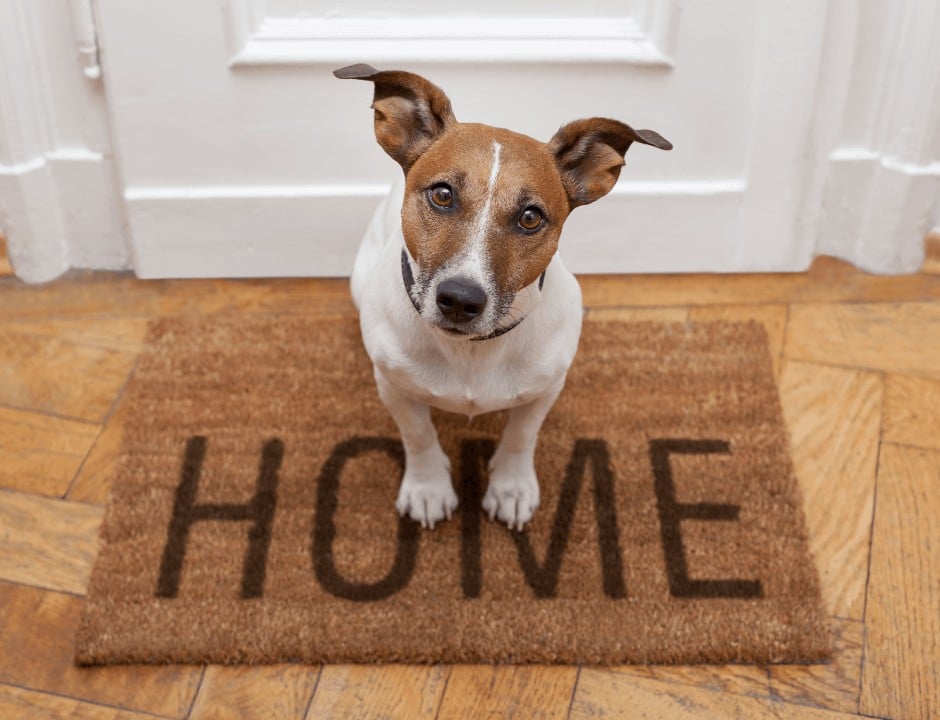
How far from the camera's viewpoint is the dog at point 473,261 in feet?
4.53

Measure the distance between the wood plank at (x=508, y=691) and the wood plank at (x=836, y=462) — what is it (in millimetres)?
474

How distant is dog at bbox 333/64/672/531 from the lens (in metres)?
1.38

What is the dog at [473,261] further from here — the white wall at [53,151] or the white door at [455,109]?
the white wall at [53,151]

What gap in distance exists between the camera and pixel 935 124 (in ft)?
7.13

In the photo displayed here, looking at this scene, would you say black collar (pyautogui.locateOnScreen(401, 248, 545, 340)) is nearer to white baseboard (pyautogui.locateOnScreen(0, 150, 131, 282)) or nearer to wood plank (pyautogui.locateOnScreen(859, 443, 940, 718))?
wood plank (pyautogui.locateOnScreen(859, 443, 940, 718))

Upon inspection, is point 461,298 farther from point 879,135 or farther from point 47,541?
point 879,135

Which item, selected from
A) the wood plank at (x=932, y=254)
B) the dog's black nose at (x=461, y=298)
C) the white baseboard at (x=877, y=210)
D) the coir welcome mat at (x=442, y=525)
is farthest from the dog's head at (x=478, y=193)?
the wood plank at (x=932, y=254)

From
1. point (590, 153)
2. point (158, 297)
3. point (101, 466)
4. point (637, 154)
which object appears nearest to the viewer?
point (590, 153)

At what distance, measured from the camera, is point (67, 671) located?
1.65 metres

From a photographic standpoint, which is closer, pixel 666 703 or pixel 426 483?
pixel 666 703

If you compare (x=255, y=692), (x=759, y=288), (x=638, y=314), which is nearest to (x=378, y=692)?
(x=255, y=692)

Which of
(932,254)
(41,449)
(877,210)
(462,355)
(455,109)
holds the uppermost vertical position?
(455,109)

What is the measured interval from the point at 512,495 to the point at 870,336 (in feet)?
2.96

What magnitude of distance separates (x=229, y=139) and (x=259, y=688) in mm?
1093
